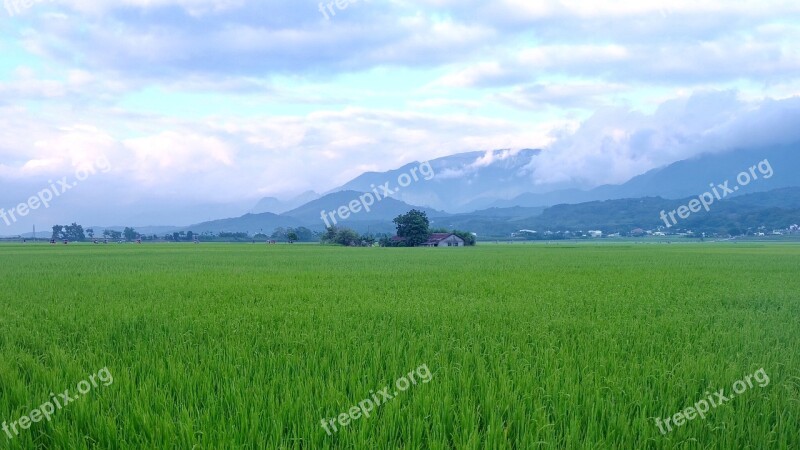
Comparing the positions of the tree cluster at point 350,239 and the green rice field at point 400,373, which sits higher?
the tree cluster at point 350,239

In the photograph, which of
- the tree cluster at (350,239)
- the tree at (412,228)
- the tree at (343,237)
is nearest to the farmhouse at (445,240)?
the tree at (412,228)

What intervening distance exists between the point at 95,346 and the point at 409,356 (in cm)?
384

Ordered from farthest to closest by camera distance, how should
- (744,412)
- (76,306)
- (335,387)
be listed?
1. (76,306)
2. (335,387)
3. (744,412)

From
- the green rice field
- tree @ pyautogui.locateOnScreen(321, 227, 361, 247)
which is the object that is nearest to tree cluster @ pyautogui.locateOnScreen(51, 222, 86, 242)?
tree @ pyautogui.locateOnScreen(321, 227, 361, 247)

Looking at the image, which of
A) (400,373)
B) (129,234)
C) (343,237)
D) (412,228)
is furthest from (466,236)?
(129,234)

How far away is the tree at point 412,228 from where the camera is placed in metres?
79.9

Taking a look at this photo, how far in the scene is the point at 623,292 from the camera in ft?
39.2

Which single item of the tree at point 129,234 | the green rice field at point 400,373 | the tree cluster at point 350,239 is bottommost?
the green rice field at point 400,373

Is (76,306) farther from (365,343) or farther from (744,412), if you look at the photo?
(744,412)

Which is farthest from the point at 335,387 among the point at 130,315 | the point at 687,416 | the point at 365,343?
the point at 130,315

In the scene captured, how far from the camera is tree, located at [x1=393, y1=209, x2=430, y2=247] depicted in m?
79.9

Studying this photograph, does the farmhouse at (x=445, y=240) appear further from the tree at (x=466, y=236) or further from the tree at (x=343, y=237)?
the tree at (x=343, y=237)

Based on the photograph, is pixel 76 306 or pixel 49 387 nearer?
pixel 49 387

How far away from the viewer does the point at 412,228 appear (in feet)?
262
